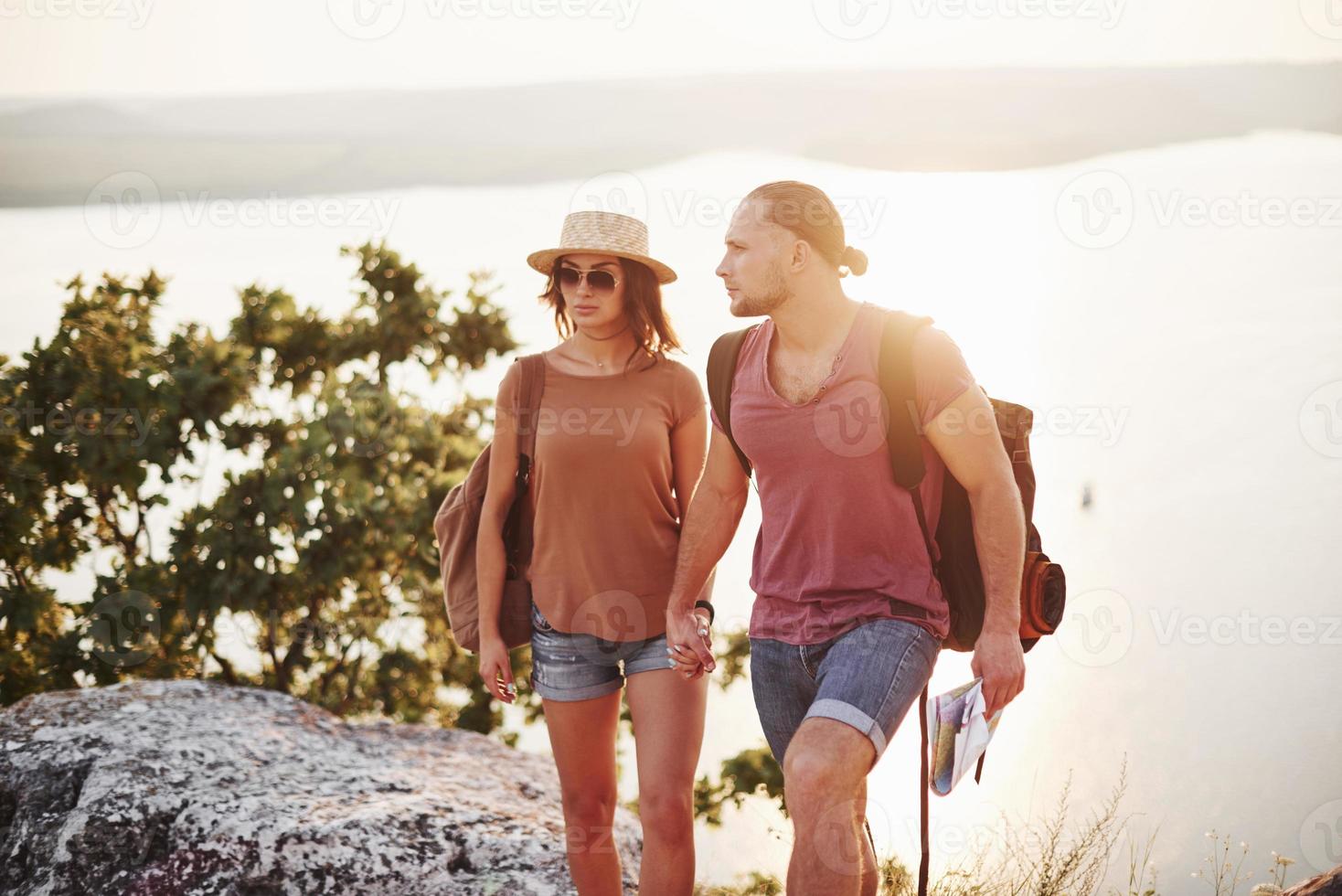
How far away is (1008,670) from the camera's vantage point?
228cm

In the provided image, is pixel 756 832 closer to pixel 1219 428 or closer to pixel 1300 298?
pixel 1219 428

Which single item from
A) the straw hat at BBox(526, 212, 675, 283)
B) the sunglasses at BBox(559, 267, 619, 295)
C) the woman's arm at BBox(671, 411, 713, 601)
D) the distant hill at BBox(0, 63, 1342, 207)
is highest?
the distant hill at BBox(0, 63, 1342, 207)

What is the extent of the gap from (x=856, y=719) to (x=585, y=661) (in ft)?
3.26

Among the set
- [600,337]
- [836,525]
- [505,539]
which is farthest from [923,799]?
[600,337]

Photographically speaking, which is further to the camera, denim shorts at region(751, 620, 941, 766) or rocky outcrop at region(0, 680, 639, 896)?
rocky outcrop at region(0, 680, 639, 896)

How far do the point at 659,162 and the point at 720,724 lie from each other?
14.1 feet

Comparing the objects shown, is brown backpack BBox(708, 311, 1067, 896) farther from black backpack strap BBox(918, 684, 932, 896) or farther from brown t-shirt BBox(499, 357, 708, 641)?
brown t-shirt BBox(499, 357, 708, 641)

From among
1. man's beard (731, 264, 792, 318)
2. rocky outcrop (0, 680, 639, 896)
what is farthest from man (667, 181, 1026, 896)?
rocky outcrop (0, 680, 639, 896)

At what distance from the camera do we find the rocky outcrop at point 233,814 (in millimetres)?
3434

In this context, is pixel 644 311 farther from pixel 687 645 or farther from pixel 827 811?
pixel 827 811

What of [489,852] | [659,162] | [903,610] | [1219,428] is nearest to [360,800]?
[489,852]

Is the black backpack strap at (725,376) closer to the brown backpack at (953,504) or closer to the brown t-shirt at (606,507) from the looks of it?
the brown backpack at (953,504)

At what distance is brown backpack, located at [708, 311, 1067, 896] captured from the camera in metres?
2.36

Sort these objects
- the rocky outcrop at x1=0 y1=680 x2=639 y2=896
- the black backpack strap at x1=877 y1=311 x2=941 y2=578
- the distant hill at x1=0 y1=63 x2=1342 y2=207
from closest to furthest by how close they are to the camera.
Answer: the black backpack strap at x1=877 y1=311 x2=941 y2=578
the rocky outcrop at x1=0 y1=680 x2=639 y2=896
the distant hill at x1=0 y1=63 x2=1342 y2=207
